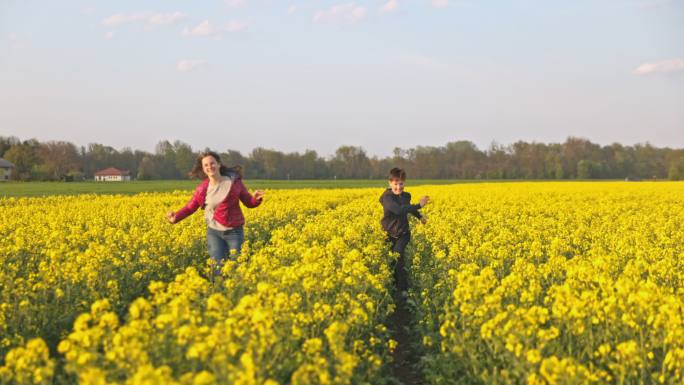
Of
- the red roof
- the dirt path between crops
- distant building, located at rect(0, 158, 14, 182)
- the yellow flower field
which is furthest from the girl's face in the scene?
the red roof

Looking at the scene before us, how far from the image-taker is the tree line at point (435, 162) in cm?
9738

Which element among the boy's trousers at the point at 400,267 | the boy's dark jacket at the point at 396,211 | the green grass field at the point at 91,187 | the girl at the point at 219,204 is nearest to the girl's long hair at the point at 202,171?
the girl at the point at 219,204

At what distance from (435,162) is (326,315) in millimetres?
102583

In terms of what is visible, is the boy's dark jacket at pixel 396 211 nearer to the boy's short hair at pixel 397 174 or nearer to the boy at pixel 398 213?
the boy at pixel 398 213

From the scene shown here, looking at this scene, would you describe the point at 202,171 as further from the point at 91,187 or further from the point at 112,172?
the point at 112,172

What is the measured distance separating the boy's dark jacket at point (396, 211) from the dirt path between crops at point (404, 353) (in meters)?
1.36

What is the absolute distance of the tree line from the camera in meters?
97.4

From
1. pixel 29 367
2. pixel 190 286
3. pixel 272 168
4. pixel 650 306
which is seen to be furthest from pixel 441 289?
pixel 272 168

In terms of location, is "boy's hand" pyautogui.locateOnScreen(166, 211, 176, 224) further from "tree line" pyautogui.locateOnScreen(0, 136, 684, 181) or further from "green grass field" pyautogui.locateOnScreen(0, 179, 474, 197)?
"tree line" pyautogui.locateOnScreen(0, 136, 684, 181)

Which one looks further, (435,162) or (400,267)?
(435,162)

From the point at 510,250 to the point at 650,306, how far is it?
420 centimetres

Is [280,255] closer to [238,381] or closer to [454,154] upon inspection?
[238,381]

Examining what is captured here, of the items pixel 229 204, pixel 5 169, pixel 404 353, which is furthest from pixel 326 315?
pixel 5 169

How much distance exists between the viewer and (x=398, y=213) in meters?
9.05
